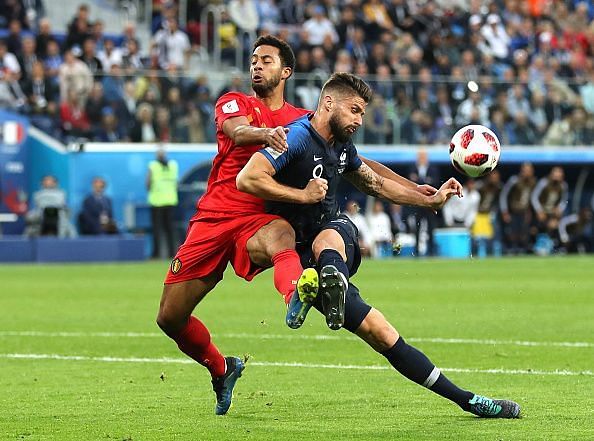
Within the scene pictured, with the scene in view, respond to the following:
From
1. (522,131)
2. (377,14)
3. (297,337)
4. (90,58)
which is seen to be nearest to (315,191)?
(297,337)

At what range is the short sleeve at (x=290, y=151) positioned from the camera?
25.1ft

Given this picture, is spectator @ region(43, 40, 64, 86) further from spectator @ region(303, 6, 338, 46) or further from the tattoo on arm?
the tattoo on arm

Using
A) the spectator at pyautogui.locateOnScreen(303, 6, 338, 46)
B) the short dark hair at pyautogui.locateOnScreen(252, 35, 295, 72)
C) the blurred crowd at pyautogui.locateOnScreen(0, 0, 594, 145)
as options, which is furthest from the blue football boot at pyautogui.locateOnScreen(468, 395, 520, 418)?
the spectator at pyautogui.locateOnScreen(303, 6, 338, 46)

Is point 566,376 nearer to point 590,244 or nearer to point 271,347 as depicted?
point 271,347

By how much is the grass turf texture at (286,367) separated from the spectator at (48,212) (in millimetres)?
5489

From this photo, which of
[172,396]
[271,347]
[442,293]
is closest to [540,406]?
[172,396]

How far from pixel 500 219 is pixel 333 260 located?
2438 centimetres

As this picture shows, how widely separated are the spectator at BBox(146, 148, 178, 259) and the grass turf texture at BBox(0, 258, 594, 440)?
6188 millimetres

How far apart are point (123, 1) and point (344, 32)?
5162 mm

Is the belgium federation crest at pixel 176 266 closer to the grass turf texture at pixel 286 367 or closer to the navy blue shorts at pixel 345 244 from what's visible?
the navy blue shorts at pixel 345 244

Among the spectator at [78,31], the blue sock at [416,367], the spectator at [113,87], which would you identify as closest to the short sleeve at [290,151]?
the blue sock at [416,367]

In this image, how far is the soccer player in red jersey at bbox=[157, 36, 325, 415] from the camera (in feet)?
25.7

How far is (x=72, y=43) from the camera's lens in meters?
28.1

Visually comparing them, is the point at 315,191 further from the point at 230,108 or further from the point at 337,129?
the point at 230,108
